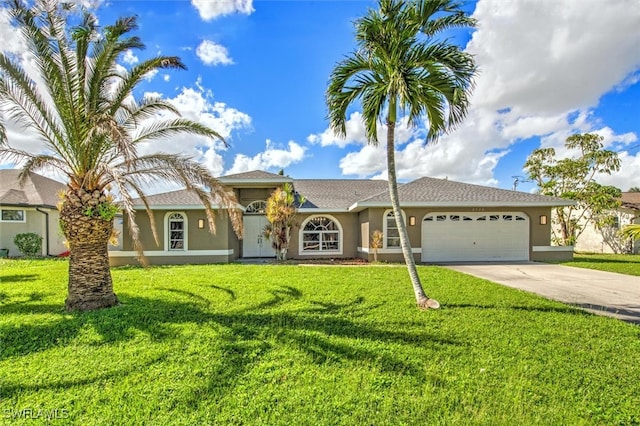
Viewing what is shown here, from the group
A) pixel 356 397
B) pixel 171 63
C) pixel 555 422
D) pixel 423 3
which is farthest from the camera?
pixel 171 63

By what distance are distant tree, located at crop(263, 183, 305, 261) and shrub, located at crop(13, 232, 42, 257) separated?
13464 millimetres

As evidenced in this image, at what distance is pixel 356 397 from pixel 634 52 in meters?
15.9

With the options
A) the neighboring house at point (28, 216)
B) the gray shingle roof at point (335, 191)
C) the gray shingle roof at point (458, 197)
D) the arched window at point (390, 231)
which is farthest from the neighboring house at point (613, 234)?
the neighboring house at point (28, 216)

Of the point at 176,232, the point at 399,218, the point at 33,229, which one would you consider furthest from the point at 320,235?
the point at 33,229

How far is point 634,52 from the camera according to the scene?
1109cm

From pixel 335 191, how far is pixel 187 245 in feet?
29.3

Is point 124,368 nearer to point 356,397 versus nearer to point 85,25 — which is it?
point 356,397

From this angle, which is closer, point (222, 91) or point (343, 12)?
point (343, 12)

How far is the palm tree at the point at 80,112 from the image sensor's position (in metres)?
6.33

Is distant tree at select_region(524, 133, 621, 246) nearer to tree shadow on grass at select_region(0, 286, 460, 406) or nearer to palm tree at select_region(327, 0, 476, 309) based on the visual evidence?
palm tree at select_region(327, 0, 476, 309)

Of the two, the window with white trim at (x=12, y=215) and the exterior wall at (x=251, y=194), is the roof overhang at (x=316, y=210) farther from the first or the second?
the window with white trim at (x=12, y=215)

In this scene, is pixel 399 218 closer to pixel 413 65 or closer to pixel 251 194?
pixel 413 65

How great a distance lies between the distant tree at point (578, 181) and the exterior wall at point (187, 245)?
21179 mm

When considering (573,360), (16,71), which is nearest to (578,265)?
(573,360)
